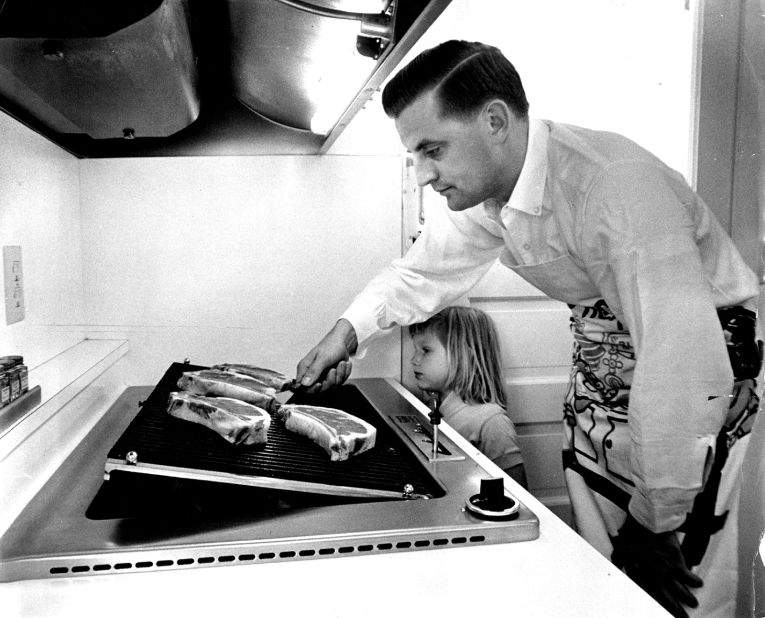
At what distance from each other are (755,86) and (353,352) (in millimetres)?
936

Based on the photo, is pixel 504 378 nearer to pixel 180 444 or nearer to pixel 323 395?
pixel 323 395

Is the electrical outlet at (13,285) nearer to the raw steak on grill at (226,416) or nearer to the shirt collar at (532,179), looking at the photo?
the raw steak on grill at (226,416)

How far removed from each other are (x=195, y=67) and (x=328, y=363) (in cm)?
63

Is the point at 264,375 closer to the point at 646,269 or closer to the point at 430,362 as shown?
the point at 430,362

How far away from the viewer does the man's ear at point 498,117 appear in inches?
43.6

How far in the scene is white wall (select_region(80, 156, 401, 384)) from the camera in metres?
1.60

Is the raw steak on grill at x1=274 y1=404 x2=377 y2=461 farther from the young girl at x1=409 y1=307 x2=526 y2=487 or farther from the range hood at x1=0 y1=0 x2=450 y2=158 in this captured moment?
the young girl at x1=409 y1=307 x2=526 y2=487

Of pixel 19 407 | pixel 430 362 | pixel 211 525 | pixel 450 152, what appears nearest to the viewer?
pixel 211 525

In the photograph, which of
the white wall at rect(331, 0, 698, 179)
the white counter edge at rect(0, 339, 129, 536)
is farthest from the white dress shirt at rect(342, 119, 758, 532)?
the white counter edge at rect(0, 339, 129, 536)

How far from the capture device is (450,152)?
3.67 feet

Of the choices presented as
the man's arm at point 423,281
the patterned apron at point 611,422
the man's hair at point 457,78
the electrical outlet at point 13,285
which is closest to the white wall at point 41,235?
the electrical outlet at point 13,285

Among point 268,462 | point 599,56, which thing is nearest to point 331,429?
point 268,462

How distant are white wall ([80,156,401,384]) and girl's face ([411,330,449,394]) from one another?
219 millimetres

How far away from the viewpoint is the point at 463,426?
66.9 inches
